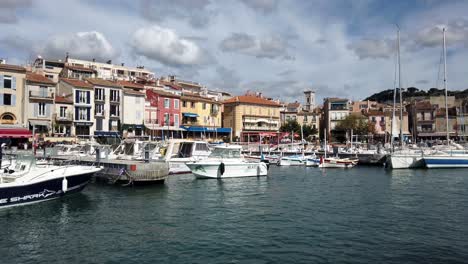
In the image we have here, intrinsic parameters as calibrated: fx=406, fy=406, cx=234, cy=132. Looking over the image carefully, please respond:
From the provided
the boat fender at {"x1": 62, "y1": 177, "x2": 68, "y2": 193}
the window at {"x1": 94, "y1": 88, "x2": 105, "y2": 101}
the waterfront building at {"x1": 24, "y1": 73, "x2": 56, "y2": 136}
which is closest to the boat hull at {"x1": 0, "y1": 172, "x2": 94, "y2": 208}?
the boat fender at {"x1": 62, "y1": 177, "x2": 68, "y2": 193}

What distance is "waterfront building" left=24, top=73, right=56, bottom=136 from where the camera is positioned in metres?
60.2

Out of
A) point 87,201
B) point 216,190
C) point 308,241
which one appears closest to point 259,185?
point 216,190

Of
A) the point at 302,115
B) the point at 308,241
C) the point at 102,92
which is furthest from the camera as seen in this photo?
the point at 302,115

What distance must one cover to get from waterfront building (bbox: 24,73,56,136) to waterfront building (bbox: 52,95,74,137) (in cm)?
88

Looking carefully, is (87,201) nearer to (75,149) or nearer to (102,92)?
(75,149)

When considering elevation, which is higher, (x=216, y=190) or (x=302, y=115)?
(x=302, y=115)

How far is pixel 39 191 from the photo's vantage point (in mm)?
23969

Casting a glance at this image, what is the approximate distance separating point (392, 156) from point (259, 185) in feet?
85.6

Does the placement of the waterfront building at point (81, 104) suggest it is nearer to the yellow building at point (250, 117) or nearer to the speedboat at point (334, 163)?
the yellow building at point (250, 117)

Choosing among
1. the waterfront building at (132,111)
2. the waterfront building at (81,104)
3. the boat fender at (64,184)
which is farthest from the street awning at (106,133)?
the boat fender at (64,184)

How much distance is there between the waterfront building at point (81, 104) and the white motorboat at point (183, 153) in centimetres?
2713

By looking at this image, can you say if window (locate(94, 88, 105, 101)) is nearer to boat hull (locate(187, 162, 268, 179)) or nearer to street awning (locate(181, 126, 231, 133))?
street awning (locate(181, 126, 231, 133))

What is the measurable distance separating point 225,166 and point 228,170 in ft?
2.02

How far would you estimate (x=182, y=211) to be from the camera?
2350 centimetres
